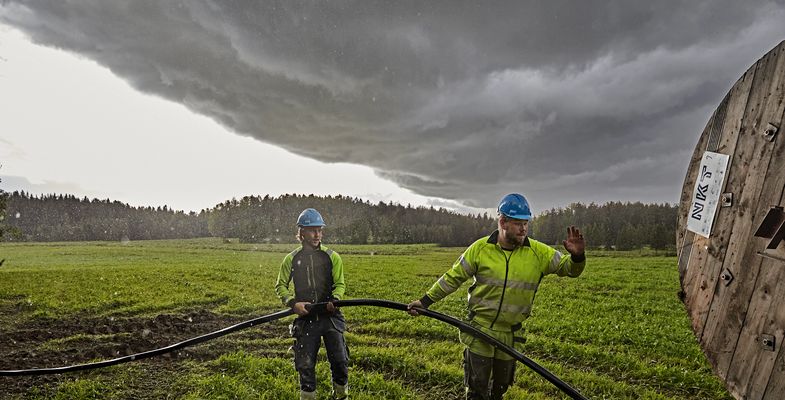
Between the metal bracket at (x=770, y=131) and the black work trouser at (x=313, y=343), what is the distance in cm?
503

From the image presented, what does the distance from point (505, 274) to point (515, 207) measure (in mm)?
731

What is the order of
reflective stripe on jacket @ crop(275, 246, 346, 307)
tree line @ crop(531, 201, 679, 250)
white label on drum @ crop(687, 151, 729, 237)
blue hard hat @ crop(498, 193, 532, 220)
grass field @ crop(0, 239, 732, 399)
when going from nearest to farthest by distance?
white label on drum @ crop(687, 151, 729, 237), blue hard hat @ crop(498, 193, 532, 220), reflective stripe on jacket @ crop(275, 246, 346, 307), grass field @ crop(0, 239, 732, 399), tree line @ crop(531, 201, 679, 250)

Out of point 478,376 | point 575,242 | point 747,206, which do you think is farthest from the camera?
point 478,376

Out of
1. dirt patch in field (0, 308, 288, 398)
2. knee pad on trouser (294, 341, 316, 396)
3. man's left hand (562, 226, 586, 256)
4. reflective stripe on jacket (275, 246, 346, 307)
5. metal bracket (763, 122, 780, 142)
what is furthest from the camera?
dirt patch in field (0, 308, 288, 398)

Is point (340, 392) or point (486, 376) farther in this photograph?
point (340, 392)

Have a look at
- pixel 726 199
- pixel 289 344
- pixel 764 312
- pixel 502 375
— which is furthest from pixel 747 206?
pixel 289 344

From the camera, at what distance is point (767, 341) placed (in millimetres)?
2891

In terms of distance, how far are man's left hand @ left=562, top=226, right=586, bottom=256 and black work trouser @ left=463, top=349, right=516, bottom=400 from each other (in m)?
1.45

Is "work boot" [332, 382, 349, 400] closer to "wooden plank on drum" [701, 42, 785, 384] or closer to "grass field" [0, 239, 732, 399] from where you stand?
"grass field" [0, 239, 732, 399]

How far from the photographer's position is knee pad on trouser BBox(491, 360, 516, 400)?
473cm

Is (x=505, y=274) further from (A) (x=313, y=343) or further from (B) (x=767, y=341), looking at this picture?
(A) (x=313, y=343)

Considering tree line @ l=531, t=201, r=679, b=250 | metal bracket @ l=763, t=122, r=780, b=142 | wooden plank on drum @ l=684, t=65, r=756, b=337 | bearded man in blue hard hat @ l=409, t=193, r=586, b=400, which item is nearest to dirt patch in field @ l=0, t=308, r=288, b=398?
bearded man in blue hard hat @ l=409, t=193, r=586, b=400

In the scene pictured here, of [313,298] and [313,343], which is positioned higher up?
[313,298]

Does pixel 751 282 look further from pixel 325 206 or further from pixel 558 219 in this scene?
pixel 325 206
